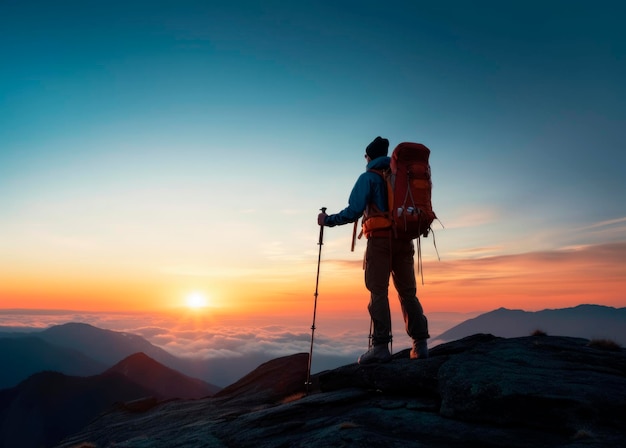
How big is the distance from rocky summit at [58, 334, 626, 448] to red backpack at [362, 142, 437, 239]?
11.2 feet

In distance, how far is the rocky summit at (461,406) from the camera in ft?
25.1

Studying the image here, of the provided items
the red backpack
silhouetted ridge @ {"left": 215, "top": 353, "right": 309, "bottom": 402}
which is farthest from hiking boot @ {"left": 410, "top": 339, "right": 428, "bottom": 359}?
silhouetted ridge @ {"left": 215, "top": 353, "right": 309, "bottom": 402}

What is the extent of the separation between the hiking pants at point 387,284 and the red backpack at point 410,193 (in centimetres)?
54

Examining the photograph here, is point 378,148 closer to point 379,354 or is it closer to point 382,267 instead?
point 382,267

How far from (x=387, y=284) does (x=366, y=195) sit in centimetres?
245

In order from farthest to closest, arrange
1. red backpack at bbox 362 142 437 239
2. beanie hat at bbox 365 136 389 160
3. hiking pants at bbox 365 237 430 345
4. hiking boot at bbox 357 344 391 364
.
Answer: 1. beanie hat at bbox 365 136 389 160
2. hiking boot at bbox 357 344 391 364
3. hiking pants at bbox 365 237 430 345
4. red backpack at bbox 362 142 437 239

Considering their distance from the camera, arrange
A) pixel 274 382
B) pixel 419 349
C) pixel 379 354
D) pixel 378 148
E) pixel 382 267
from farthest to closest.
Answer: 1. pixel 274 382
2. pixel 378 148
3. pixel 419 349
4. pixel 379 354
5. pixel 382 267

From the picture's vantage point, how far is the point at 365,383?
1150 centimetres

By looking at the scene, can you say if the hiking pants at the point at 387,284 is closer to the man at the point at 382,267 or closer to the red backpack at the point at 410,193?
the man at the point at 382,267

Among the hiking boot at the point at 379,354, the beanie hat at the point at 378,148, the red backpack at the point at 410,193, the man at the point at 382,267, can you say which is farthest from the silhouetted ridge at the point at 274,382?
the beanie hat at the point at 378,148

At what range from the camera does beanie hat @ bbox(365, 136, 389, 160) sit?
11875 millimetres

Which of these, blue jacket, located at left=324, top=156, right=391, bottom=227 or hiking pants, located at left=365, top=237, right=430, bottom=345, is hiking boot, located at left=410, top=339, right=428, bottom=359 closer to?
hiking pants, located at left=365, top=237, right=430, bottom=345

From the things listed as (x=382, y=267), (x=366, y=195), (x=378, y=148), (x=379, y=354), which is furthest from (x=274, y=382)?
(x=378, y=148)

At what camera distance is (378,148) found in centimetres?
1188
